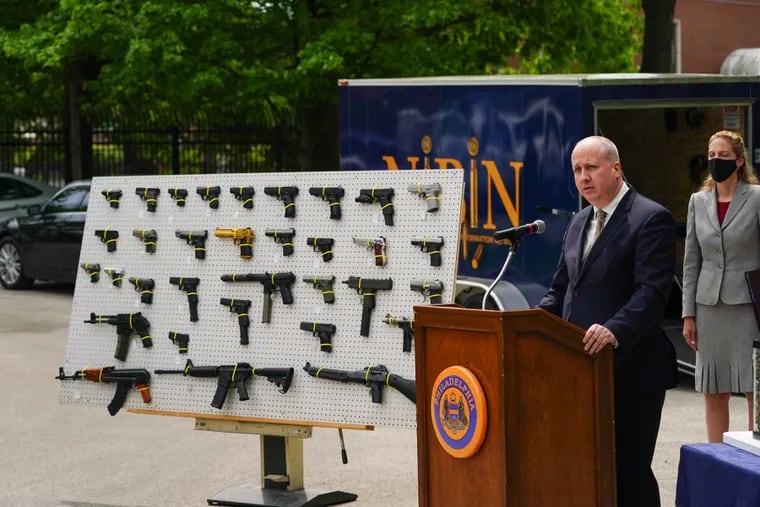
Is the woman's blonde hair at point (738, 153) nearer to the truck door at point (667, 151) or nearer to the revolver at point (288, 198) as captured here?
the revolver at point (288, 198)

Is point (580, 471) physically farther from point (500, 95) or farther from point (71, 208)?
point (71, 208)

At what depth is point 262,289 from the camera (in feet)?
24.0

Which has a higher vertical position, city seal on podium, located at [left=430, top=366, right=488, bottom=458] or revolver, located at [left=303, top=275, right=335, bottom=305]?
revolver, located at [left=303, top=275, right=335, bottom=305]

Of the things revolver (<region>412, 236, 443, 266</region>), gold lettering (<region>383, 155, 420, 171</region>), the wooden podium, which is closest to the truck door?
gold lettering (<region>383, 155, 420, 171</region>)

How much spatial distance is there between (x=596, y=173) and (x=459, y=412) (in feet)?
3.69

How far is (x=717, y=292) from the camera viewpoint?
7.57 meters

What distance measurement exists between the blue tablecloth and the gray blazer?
2605 mm

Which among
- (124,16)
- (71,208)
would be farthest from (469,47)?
(71,208)

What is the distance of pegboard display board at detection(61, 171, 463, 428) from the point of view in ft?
22.5

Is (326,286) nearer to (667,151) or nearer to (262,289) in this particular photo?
(262,289)

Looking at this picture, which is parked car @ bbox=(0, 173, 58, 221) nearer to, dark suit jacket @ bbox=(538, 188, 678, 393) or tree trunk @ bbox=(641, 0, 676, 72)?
tree trunk @ bbox=(641, 0, 676, 72)

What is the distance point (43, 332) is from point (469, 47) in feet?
36.9

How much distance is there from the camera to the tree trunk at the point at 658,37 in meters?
21.9

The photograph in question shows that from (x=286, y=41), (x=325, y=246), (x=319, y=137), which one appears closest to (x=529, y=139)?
(x=325, y=246)
